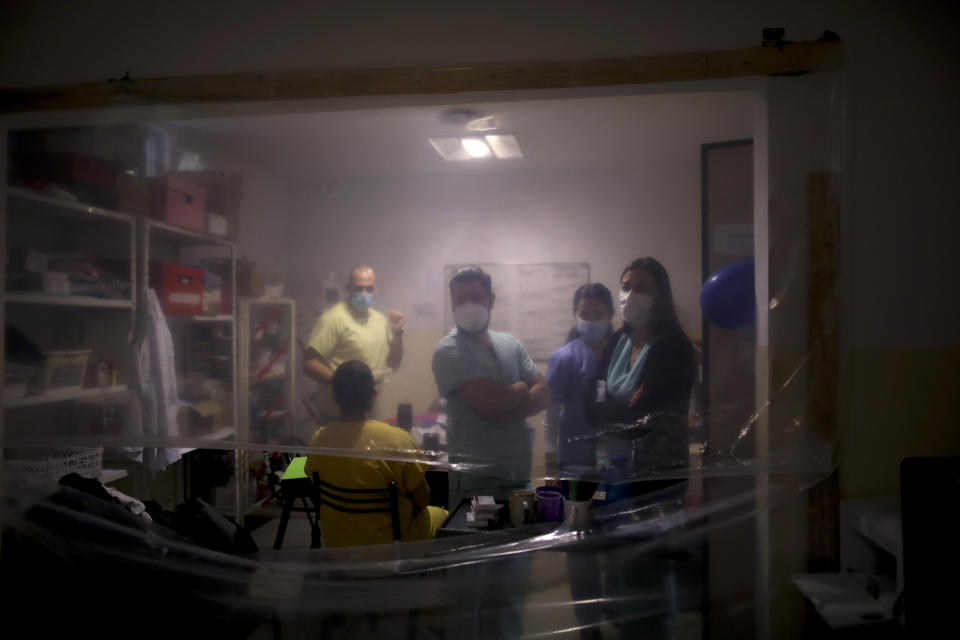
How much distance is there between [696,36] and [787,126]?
34 centimetres

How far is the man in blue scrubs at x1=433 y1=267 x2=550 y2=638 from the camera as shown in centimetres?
130

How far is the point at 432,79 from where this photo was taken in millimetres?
1316

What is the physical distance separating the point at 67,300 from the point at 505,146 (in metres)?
1.33

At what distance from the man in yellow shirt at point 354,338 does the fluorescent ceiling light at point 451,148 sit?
1.23 ft

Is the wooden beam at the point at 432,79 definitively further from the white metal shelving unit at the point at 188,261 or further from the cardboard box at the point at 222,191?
the white metal shelving unit at the point at 188,261

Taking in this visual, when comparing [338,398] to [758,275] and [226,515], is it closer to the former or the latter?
[226,515]

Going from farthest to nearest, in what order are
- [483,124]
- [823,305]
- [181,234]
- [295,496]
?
[295,496], [181,234], [483,124], [823,305]

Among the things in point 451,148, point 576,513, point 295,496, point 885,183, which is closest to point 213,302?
point 295,496

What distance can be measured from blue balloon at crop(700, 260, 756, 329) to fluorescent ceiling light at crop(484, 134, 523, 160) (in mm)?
601

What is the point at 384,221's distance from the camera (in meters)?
1.35

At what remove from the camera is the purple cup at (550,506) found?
133 cm

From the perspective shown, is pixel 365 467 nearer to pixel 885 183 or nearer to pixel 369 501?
pixel 369 501

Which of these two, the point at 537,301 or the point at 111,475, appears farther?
the point at 111,475

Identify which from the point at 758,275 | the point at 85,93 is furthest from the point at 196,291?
the point at 758,275
